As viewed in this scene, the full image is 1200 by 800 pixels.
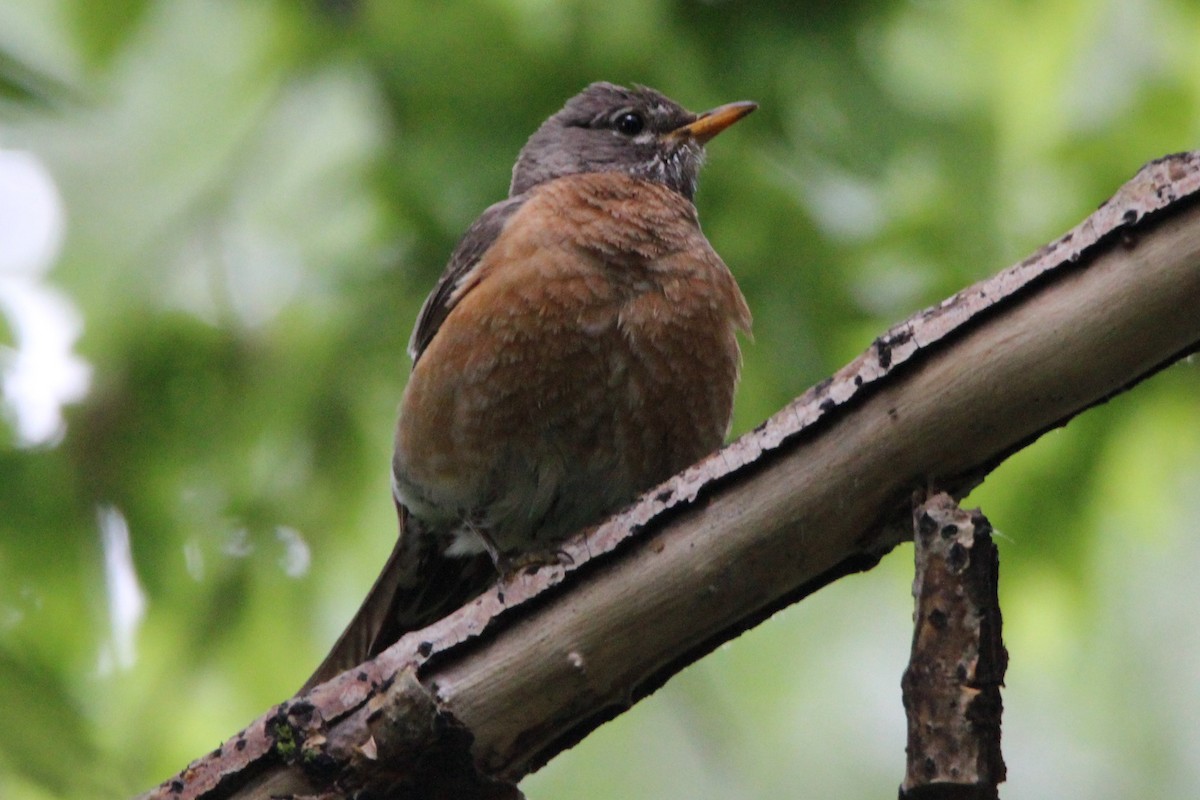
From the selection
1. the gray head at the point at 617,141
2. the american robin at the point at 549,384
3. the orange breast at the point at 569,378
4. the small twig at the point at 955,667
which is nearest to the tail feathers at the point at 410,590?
the american robin at the point at 549,384


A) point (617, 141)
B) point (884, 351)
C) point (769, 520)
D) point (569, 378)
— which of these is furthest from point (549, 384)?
point (617, 141)

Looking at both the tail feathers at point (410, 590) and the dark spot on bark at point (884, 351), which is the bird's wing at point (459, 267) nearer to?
the tail feathers at point (410, 590)

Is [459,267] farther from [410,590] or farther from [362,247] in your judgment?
[410,590]

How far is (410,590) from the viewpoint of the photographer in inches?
166

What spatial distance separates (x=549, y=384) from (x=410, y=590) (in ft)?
3.03

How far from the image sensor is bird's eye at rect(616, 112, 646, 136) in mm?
5047

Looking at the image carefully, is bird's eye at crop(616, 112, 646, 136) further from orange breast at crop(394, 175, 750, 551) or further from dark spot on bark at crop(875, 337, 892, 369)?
dark spot on bark at crop(875, 337, 892, 369)

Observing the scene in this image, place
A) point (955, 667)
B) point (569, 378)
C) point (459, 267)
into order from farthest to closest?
point (459, 267)
point (569, 378)
point (955, 667)

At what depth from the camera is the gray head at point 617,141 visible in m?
4.81

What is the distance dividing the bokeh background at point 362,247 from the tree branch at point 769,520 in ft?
5.80

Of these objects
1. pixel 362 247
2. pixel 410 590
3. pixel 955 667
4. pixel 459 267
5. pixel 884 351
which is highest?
pixel 362 247

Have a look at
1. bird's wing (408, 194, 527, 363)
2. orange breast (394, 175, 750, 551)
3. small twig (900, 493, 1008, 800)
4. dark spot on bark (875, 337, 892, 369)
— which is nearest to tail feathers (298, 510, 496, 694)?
orange breast (394, 175, 750, 551)

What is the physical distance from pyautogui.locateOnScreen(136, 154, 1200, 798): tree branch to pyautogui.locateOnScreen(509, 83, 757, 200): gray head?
2.33 meters

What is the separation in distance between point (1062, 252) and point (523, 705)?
1.29m
